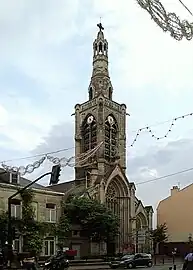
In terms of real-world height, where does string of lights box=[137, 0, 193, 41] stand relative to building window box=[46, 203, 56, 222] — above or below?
above

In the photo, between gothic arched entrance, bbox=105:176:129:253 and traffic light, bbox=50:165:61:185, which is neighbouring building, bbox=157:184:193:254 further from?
traffic light, bbox=50:165:61:185

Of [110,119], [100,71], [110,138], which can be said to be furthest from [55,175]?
[100,71]

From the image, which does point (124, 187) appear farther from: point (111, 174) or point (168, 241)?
point (168, 241)

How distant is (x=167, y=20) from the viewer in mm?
10344

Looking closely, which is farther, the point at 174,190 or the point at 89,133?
the point at 89,133

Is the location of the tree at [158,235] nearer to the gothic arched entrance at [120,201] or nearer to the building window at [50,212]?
the gothic arched entrance at [120,201]

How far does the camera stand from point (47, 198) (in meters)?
51.0

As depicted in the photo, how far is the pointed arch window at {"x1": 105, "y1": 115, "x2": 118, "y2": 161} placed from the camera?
7228 cm

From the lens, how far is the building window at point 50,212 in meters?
50.8

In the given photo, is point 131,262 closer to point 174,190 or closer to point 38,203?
point 38,203

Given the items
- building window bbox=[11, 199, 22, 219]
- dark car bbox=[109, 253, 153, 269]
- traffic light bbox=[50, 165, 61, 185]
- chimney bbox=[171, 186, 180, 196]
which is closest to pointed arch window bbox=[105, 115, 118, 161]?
chimney bbox=[171, 186, 180, 196]

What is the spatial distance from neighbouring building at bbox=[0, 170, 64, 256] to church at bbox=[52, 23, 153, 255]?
39.2 feet

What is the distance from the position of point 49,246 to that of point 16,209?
231 inches

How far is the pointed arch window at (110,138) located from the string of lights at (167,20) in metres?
61.0
